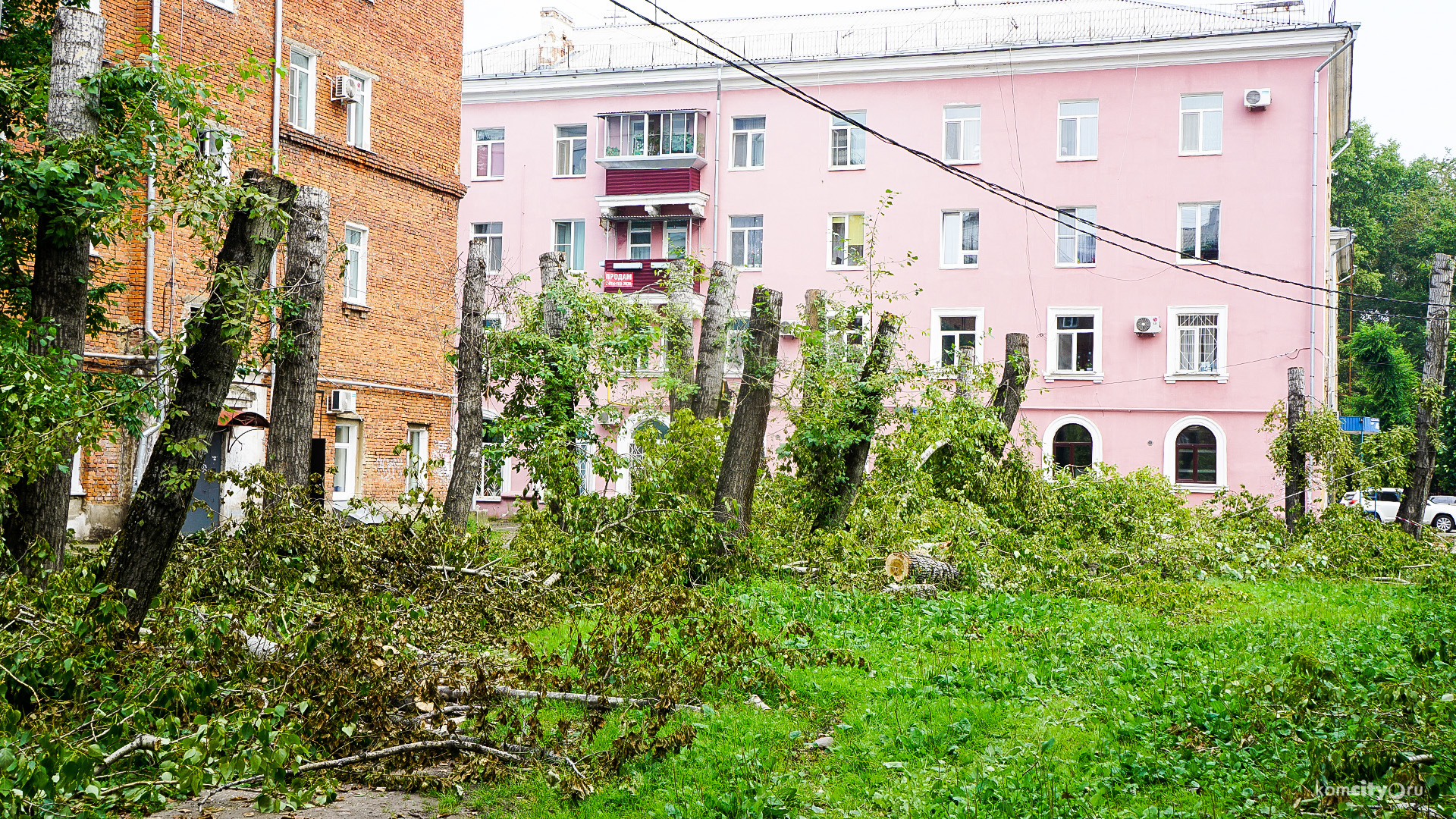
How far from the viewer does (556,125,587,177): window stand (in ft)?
112

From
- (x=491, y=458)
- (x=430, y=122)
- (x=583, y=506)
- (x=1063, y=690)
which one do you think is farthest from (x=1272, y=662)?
(x=430, y=122)

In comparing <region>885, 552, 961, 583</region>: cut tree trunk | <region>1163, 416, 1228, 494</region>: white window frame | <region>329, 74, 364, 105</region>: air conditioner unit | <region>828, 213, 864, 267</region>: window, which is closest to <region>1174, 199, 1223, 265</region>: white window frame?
<region>1163, 416, 1228, 494</region>: white window frame

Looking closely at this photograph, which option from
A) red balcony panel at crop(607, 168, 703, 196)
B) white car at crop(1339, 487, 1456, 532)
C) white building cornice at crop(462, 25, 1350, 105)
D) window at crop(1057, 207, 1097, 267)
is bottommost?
white car at crop(1339, 487, 1456, 532)

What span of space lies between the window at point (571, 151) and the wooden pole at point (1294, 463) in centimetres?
2134

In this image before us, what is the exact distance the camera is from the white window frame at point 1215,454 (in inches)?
1120

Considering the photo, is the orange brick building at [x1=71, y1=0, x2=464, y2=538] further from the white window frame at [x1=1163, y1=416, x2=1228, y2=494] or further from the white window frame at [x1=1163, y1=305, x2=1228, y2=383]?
the white window frame at [x1=1163, y1=305, x2=1228, y2=383]

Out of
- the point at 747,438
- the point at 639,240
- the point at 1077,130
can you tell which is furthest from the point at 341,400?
the point at 1077,130

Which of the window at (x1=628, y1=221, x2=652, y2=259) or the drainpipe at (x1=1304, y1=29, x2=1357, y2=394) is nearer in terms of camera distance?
the drainpipe at (x1=1304, y1=29, x2=1357, y2=394)

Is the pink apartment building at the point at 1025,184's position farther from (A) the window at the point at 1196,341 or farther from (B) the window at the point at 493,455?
(B) the window at the point at 493,455

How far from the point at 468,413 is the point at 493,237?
2163cm

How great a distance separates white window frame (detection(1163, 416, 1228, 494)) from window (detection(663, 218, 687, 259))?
1441cm

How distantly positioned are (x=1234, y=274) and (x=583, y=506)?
75.3 feet

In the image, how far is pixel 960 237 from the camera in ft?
102

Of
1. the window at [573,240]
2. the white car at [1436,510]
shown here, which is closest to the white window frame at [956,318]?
the window at [573,240]
